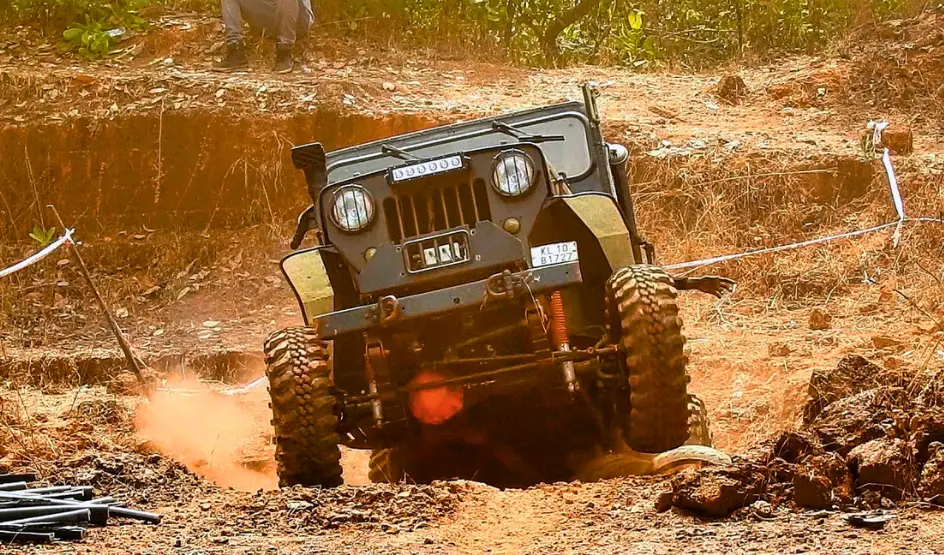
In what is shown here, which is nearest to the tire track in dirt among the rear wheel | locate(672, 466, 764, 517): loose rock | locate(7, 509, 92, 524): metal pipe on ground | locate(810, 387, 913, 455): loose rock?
locate(672, 466, 764, 517): loose rock

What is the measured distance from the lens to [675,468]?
561 centimetres

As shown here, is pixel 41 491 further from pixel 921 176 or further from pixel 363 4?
pixel 363 4

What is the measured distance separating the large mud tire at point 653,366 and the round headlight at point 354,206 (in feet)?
4.08

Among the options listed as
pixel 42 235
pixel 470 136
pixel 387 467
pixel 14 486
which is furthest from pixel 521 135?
pixel 42 235

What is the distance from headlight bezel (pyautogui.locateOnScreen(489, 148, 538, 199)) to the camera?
5.98 m

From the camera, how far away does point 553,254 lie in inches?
236

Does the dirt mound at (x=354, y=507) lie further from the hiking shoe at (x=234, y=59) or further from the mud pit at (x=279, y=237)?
the hiking shoe at (x=234, y=59)

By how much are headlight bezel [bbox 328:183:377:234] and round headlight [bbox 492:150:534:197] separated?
0.59 metres

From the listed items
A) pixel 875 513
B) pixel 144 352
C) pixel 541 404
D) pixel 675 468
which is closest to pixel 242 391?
pixel 144 352

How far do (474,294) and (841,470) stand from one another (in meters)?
1.92

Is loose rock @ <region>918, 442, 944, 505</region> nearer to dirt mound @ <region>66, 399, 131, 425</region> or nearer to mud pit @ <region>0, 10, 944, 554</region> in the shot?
mud pit @ <region>0, 10, 944, 554</region>

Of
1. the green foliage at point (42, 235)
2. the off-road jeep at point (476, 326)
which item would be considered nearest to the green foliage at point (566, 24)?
the green foliage at point (42, 235)

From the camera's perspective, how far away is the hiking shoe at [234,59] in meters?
13.4

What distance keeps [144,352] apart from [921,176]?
6702 millimetres
